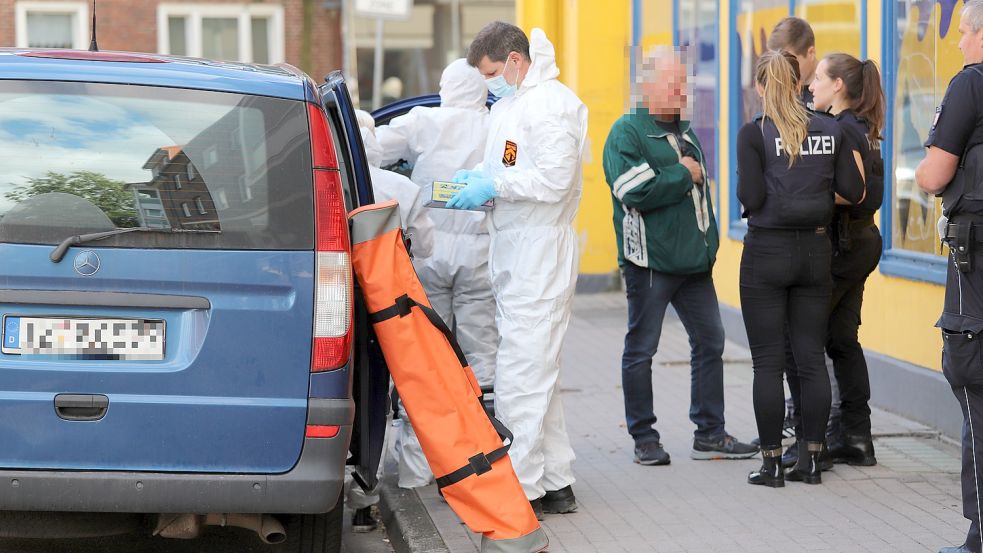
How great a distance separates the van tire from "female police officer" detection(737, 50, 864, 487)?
2.12 m

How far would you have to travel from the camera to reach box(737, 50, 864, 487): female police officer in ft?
19.4

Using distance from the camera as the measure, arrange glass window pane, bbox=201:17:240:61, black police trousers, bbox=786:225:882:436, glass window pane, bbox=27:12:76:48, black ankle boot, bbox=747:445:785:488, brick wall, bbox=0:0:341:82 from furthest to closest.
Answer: glass window pane, bbox=201:17:240:61 → glass window pane, bbox=27:12:76:48 → brick wall, bbox=0:0:341:82 → black police trousers, bbox=786:225:882:436 → black ankle boot, bbox=747:445:785:488

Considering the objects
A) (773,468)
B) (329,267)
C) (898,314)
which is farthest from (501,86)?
(898,314)

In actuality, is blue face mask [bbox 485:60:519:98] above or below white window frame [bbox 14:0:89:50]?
below

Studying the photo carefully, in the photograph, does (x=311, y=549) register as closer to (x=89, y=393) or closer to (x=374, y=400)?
(x=374, y=400)

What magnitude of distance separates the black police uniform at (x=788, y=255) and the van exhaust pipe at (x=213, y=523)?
2.46m

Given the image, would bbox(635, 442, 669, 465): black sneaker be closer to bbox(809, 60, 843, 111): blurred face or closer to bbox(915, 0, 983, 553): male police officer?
bbox(809, 60, 843, 111): blurred face

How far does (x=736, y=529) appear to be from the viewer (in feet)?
17.9

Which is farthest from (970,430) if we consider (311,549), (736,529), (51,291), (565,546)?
(51,291)

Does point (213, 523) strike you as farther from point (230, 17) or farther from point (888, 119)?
point (230, 17)

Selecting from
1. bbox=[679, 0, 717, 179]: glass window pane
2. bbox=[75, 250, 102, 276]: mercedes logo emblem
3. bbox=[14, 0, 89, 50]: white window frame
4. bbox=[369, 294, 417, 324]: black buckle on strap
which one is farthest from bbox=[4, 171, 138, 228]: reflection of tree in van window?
bbox=[14, 0, 89, 50]: white window frame

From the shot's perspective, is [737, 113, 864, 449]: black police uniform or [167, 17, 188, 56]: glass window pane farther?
[167, 17, 188, 56]: glass window pane

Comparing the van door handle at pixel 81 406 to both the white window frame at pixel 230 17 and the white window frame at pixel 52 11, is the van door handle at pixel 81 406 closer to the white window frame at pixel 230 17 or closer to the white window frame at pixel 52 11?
the white window frame at pixel 230 17

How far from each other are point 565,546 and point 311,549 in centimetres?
97
